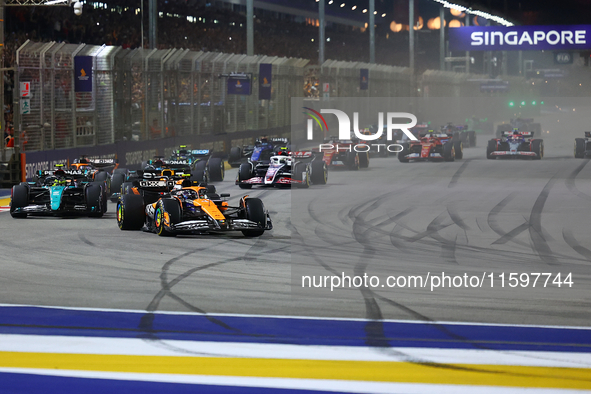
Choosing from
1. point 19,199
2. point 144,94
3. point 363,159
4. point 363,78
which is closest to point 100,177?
point 19,199

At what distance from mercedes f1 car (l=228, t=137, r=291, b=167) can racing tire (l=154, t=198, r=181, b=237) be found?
41.1 ft

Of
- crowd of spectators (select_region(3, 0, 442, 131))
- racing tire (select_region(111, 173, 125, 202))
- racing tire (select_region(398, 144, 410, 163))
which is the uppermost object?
crowd of spectators (select_region(3, 0, 442, 131))

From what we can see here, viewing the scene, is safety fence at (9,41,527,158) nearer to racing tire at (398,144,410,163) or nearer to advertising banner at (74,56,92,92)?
advertising banner at (74,56,92,92)

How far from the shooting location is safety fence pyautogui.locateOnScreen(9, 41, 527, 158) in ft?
77.6

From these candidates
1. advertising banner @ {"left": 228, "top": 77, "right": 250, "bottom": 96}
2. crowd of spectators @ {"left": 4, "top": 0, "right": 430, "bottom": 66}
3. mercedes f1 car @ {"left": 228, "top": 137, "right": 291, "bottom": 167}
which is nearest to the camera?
mercedes f1 car @ {"left": 228, "top": 137, "right": 291, "bottom": 167}

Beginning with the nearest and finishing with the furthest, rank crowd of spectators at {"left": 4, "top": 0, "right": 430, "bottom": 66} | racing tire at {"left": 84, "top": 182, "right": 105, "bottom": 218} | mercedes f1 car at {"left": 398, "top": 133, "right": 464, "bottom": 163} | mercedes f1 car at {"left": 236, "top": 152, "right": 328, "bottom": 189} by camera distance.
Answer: racing tire at {"left": 84, "top": 182, "right": 105, "bottom": 218} → mercedes f1 car at {"left": 236, "top": 152, "right": 328, "bottom": 189} → mercedes f1 car at {"left": 398, "top": 133, "right": 464, "bottom": 163} → crowd of spectators at {"left": 4, "top": 0, "right": 430, "bottom": 66}

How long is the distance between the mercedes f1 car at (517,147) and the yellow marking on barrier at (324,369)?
2779cm

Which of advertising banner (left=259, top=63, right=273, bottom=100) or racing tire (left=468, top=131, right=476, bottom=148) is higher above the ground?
advertising banner (left=259, top=63, right=273, bottom=100)

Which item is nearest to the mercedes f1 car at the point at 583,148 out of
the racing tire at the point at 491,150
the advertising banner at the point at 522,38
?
the racing tire at the point at 491,150

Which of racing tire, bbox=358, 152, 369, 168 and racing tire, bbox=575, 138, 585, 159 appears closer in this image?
racing tire, bbox=358, 152, 369, 168

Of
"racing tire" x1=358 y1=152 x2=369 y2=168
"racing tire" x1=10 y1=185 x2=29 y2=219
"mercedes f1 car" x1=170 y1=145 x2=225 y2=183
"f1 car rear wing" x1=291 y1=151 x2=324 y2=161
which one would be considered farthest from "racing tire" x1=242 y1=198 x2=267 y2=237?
"racing tire" x1=358 y1=152 x2=369 y2=168

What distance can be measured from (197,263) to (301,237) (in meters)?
2.97

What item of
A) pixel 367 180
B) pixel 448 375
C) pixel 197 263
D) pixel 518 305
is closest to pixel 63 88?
pixel 367 180

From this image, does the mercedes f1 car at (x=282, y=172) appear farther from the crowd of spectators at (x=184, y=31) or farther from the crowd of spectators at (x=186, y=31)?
the crowd of spectators at (x=186, y=31)
